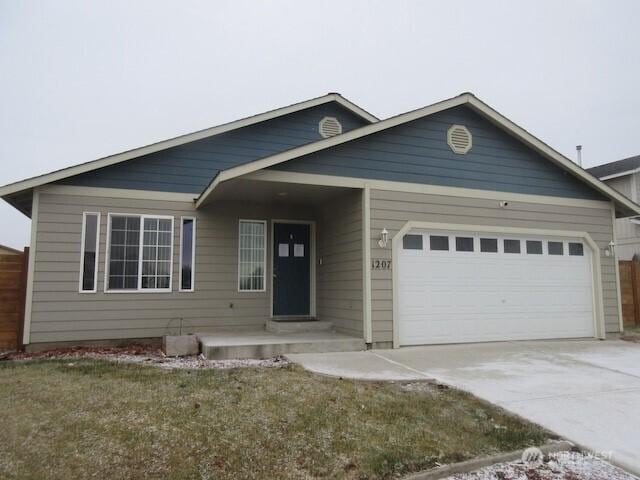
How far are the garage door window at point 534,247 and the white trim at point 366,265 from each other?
3.86 meters

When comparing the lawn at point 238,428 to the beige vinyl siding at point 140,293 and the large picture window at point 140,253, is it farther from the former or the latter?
the large picture window at point 140,253

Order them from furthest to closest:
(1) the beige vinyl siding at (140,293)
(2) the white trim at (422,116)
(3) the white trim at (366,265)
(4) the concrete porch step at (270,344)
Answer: (1) the beige vinyl siding at (140,293), (3) the white trim at (366,265), (2) the white trim at (422,116), (4) the concrete porch step at (270,344)

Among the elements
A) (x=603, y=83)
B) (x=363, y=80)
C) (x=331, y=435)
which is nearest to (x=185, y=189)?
(x=331, y=435)

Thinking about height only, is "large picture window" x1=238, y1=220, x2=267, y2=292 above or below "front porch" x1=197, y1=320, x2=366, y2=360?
above

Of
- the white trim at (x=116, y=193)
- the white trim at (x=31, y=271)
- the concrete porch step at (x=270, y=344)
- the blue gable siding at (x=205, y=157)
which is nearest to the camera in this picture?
the concrete porch step at (x=270, y=344)

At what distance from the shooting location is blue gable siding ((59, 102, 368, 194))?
9.40 metres

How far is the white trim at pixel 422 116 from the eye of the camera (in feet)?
25.6

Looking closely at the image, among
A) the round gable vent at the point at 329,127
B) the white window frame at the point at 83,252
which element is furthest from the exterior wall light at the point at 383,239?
the white window frame at the point at 83,252

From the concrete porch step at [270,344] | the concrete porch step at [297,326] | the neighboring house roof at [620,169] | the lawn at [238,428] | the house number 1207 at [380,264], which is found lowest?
the lawn at [238,428]

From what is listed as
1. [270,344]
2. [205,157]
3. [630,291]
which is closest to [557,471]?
[270,344]

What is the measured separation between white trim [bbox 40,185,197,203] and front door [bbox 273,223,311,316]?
2.14 meters

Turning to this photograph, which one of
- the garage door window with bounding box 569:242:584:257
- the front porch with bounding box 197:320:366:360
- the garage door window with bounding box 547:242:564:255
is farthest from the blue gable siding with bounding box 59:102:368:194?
the garage door window with bounding box 569:242:584:257

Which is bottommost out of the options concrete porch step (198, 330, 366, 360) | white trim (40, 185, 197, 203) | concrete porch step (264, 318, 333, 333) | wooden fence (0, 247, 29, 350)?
concrete porch step (198, 330, 366, 360)

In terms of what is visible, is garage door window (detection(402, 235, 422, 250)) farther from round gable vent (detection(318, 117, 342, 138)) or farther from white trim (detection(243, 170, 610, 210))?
round gable vent (detection(318, 117, 342, 138))
